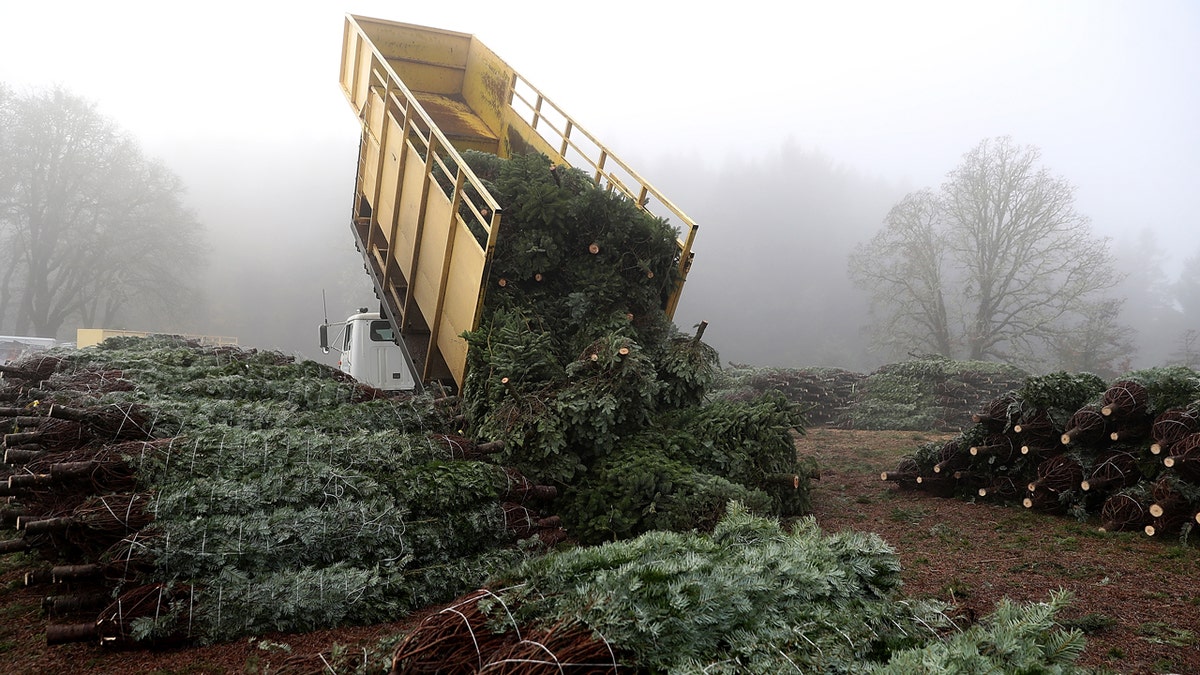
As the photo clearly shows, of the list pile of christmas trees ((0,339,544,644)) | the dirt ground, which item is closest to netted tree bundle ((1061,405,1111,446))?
the dirt ground

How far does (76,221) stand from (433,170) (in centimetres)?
3208

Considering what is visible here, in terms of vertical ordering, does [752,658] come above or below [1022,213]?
below

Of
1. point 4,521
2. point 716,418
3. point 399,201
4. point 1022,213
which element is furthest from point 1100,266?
point 4,521

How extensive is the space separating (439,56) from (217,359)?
6.73 m

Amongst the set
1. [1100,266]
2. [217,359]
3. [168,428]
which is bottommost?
[168,428]

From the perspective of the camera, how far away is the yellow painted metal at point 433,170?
24.1ft

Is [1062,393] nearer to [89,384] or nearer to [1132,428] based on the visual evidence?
[1132,428]

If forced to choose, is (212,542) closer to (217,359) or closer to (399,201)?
(217,359)

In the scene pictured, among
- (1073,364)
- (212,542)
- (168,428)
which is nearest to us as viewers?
(212,542)

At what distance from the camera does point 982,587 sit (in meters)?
4.94

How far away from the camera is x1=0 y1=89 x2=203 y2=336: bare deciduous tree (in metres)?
29.6

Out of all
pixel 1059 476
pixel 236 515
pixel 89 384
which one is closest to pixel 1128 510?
pixel 1059 476

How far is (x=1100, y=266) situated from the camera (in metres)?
24.8

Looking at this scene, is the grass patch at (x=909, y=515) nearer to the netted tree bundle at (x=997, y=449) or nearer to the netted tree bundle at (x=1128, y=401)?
the netted tree bundle at (x=997, y=449)
